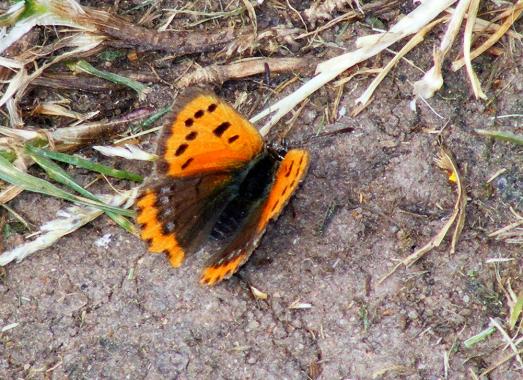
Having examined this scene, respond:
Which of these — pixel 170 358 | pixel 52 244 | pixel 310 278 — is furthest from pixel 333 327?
pixel 52 244

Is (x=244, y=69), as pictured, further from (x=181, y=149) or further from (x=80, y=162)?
(x=80, y=162)

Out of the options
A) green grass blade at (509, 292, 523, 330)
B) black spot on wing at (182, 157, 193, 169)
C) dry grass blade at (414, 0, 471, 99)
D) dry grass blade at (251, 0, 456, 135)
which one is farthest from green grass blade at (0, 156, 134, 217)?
green grass blade at (509, 292, 523, 330)

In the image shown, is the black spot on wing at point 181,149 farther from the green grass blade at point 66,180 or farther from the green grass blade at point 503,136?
the green grass blade at point 503,136

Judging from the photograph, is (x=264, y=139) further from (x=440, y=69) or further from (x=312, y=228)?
(x=440, y=69)

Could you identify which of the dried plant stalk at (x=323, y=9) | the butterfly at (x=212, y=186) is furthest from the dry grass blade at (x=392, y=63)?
the butterfly at (x=212, y=186)

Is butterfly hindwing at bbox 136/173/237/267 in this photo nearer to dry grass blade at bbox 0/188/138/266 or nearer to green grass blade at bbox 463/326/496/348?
dry grass blade at bbox 0/188/138/266

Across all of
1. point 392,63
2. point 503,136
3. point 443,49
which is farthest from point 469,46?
point 503,136
